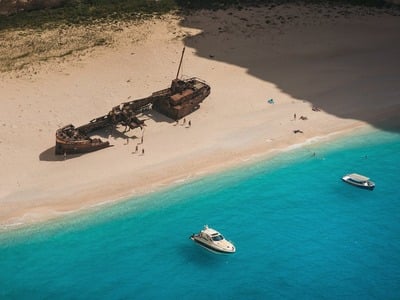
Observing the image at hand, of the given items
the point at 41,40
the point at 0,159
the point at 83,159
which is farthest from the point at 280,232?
the point at 41,40

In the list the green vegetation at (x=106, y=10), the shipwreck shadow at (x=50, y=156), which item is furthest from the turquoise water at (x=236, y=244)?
the green vegetation at (x=106, y=10)

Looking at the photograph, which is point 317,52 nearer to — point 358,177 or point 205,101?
point 205,101

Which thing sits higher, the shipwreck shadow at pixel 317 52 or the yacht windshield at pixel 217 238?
the shipwreck shadow at pixel 317 52

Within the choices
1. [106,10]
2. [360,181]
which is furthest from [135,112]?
[106,10]

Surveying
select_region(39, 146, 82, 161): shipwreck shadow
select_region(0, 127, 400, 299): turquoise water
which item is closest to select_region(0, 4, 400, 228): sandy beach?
select_region(39, 146, 82, 161): shipwreck shadow

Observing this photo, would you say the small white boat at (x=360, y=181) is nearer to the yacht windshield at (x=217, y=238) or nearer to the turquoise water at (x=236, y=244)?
the turquoise water at (x=236, y=244)
